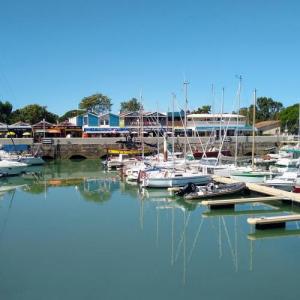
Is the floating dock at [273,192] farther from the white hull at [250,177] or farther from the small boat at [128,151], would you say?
the small boat at [128,151]

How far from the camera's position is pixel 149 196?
3406 cm

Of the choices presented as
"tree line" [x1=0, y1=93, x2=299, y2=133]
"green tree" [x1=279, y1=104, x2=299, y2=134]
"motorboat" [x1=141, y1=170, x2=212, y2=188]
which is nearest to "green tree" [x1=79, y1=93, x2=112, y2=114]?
"tree line" [x1=0, y1=93, x2=299, y2=133]

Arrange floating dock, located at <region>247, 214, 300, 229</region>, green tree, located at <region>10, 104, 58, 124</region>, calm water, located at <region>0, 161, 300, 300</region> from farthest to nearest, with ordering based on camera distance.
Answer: green tree, located at <region>10, 104, 58, 124</region> < floating dock, located at <region>247, 214, 300, 229</region> < calm water, located at <region>0, 161, 300, 300</region>

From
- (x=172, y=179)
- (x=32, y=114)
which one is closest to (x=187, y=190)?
(x=172, y=179)

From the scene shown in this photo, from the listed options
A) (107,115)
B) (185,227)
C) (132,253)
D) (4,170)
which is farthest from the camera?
(107,115)

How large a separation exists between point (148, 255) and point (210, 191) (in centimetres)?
1228

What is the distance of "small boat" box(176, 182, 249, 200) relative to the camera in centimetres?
3075

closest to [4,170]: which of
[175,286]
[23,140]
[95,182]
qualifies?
[95,182]

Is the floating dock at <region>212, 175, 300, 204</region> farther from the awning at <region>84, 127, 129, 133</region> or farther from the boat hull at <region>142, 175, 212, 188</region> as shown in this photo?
the awning at <region>84, 127, 129, 133</region>

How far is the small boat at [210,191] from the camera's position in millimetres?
30750

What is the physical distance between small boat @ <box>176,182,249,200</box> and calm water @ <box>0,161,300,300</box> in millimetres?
1009

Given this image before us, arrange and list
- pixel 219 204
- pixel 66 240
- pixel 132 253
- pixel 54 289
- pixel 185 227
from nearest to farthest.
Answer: pixel 54 289 → pixel 132 253 → pixel 66 240 → pixel 185 227 → pixel 219 204

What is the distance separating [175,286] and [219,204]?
12377 mm

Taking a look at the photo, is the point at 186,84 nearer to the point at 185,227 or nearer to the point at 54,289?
the point at 185,227
